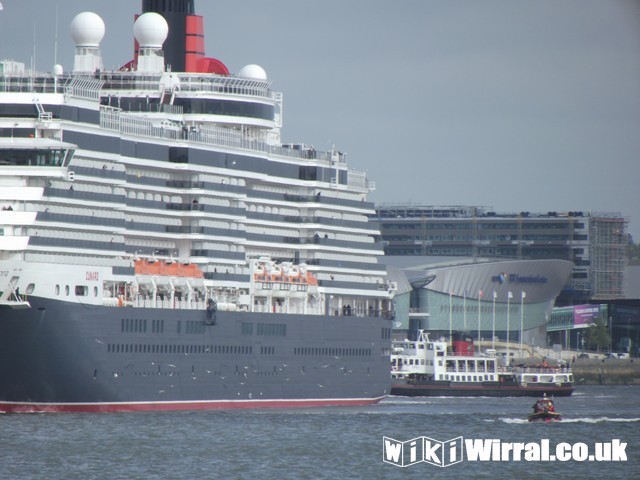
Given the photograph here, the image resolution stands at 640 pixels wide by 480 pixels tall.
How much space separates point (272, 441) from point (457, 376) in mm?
47993

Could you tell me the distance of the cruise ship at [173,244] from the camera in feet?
243

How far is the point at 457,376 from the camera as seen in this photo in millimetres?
115250

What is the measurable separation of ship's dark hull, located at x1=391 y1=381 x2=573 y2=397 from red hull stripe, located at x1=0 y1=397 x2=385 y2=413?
17.1 m

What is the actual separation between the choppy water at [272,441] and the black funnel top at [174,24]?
20015mm

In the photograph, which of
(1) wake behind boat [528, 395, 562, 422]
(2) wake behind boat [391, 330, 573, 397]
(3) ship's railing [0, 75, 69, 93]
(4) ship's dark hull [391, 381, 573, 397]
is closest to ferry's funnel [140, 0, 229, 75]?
(3) ship's railing [0, 75, 69, 93]

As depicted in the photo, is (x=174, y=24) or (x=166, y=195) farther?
(x=174, y=24)

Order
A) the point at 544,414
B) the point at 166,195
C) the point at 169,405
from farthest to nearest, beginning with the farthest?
the point at 166,195 → the point at 544,414 → the point at 169,405

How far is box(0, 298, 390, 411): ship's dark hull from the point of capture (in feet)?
242

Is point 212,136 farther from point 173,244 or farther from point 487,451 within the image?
point 487,451

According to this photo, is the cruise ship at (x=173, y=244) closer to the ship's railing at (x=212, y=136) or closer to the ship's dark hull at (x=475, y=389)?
the ship's railing at (x=212, y=136)

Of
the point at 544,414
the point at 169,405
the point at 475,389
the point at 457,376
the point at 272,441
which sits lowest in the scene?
the point at 272,441

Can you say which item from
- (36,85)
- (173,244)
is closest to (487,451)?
(173,244)

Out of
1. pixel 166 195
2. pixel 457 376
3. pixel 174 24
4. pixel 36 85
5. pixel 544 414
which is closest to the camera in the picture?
pixel 36 85

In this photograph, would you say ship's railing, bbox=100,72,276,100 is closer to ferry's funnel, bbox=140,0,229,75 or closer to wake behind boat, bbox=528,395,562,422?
ferry's funnel, bbox=140,0,229,75
